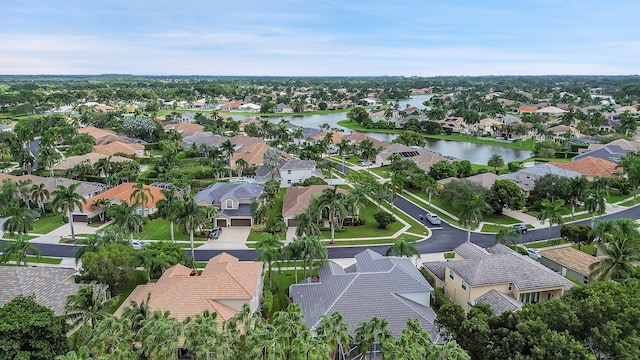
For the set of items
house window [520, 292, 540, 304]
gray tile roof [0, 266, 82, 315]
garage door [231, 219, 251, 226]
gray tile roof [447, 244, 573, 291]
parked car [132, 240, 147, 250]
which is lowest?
parked car [132, 240, 147, 250]

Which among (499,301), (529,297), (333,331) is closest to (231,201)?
(499,301)

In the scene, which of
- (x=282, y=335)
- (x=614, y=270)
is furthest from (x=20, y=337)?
(x=614, y=270)

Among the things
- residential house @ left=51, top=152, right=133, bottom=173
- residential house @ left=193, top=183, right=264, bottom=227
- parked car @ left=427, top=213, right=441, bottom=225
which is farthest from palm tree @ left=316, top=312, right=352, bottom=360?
residential house @ left=51, top=152, right=133, bottom=173

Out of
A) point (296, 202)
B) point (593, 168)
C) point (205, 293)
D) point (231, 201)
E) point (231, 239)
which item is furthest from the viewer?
point (593, 168)

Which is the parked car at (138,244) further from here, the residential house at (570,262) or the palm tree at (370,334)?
the residential house at (570,262)

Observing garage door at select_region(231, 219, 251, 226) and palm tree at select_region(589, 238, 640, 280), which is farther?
garage door at select_region(231, 219, 251, 226)

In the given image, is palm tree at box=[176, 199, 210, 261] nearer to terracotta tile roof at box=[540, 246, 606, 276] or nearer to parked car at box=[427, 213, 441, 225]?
parked car at box=[427, 213, 441, 225]

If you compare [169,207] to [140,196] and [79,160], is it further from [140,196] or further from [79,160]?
[79,160]

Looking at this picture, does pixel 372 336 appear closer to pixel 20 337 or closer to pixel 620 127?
pixel 20 337
